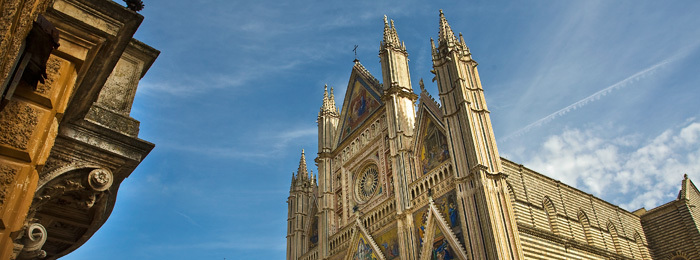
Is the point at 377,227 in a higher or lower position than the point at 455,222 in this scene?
higher

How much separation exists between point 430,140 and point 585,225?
31.7ft

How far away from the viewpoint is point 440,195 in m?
20.3

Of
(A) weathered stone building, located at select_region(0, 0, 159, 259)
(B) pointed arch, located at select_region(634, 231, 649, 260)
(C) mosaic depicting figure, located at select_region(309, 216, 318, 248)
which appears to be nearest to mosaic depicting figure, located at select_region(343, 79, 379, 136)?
(C) mosaic depicting figure, located at select_region(309, 216, 318, 248)

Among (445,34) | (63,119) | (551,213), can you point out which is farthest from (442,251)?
(63,119)

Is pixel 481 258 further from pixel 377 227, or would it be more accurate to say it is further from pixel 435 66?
pixel 435 66

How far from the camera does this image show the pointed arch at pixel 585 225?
24.3 meters

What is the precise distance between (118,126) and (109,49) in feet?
4.37

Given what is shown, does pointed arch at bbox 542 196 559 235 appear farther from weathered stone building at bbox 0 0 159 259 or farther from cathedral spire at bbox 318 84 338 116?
weathered stone building at bbox 0 0 159 259

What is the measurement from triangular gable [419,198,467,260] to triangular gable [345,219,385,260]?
3007 millimetres

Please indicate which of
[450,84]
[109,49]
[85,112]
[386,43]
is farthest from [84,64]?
[386,43]

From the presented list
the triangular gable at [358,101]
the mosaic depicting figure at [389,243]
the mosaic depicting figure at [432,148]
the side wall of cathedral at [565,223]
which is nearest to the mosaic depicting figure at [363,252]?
the mosaic depicting figure at [389,243]

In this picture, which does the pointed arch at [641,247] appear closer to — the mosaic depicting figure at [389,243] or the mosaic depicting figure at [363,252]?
the mosaic depicting figure at [389,243]

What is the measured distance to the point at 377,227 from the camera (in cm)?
2344

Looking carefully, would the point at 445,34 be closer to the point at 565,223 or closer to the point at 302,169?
the point at 565,223
